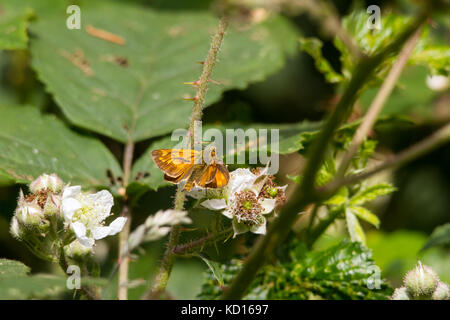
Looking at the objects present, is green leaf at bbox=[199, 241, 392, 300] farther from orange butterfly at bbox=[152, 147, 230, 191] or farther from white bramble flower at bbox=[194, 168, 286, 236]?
orange butterfly at bbox=[152, 147, 230, 191]

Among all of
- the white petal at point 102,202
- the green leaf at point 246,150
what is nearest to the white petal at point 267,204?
the green leaf at point 246,150

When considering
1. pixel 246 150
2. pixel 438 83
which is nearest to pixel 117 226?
pixel 246 150

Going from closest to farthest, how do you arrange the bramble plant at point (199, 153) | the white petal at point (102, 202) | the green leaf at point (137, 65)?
1. the bramble plant at point (199, 153)
2. the white petal at point (102, 202)
3. the green leaf at point (137, 65)

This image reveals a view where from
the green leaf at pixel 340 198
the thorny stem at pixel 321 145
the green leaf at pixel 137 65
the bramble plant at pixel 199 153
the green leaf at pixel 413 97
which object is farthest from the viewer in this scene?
the green leaf at pixel 413 97

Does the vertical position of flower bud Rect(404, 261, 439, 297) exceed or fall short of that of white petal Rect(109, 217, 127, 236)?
it falls short

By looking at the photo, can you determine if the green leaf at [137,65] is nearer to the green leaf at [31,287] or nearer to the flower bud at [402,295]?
the green leaf at [31,287]

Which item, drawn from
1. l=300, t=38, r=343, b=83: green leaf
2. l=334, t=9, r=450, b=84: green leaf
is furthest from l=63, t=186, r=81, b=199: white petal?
l=334, t=9, r=450, b=84: green leaf

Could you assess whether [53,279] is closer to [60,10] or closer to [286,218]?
[286,218]
